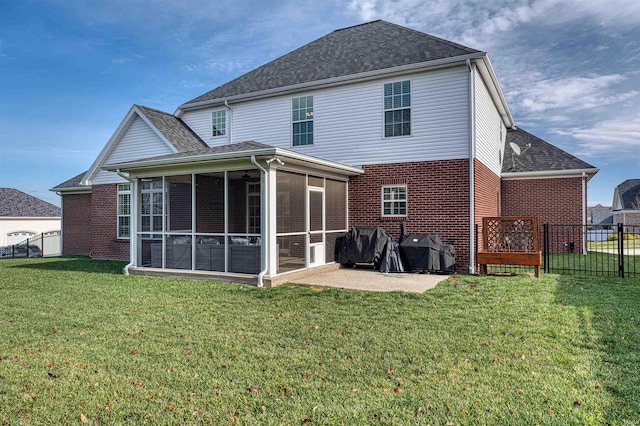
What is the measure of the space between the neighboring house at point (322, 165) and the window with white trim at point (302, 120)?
4 cm

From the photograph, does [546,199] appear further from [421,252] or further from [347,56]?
[347,56]

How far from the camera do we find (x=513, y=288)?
331 inches

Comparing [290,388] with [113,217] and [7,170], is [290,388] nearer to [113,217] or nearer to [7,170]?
[113,217]

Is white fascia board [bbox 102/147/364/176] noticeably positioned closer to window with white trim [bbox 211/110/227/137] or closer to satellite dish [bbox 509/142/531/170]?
window with white trim [bbox 211/110/227/137]

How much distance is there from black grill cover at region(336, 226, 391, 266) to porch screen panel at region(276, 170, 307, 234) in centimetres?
191

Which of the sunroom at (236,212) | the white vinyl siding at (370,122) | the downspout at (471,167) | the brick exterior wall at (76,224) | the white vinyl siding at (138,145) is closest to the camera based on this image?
the sunroom at (236,212)

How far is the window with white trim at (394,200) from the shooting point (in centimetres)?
1217

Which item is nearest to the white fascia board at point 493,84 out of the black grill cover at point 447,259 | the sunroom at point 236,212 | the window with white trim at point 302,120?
the sunroom at point 236,212

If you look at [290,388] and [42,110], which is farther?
[42,110]

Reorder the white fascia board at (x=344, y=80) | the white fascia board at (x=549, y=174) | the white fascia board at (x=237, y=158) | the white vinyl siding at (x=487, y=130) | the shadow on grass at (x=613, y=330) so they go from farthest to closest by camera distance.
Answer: the white fascia board at (x=549, y=174) → the white vinyl siding at (x=487, y=130) → the white fascia board at (x=344, y=80) → the white fascia board at (x=237, y=158) → the shadow on grass at (x=613, y=330)

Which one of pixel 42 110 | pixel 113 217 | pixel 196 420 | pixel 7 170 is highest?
pixel 42 110

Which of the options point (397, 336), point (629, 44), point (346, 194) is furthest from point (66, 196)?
point (629, 44)

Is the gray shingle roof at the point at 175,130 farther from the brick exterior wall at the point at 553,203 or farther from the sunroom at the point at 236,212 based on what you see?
the brick exterior wall at the point at 553,203

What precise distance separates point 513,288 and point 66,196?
61.5 feet
